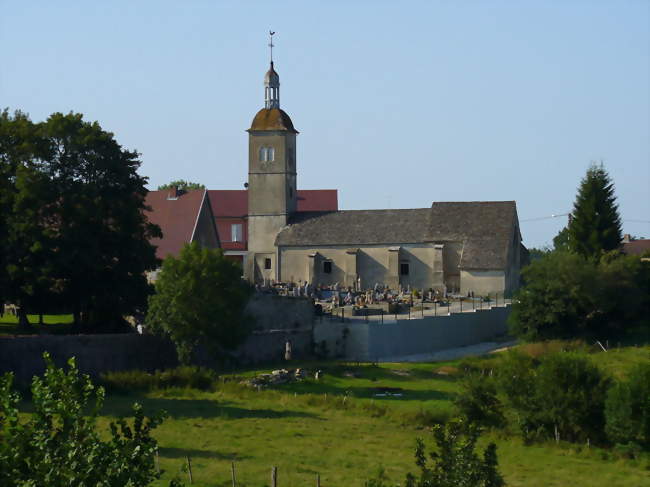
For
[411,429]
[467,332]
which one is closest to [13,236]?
[411,429]

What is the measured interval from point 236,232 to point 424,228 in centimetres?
2089

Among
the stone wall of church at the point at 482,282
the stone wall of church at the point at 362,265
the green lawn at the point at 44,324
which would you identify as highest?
the stone wall of church at the point at 362,265

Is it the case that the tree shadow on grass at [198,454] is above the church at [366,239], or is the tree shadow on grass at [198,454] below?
below

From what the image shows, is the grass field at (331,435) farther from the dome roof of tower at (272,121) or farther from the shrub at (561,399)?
the dome roof of tower at (272,121)

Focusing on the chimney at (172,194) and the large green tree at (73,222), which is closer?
the large green tree at (73,222)

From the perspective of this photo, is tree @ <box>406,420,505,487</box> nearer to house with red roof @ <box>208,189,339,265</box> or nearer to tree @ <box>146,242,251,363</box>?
tree @ <box>146,242,251,363</box>

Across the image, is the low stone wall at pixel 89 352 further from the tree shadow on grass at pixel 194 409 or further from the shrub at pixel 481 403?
the shrub at pixel 481 403

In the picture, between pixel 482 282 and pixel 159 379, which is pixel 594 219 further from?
pixel 159 379

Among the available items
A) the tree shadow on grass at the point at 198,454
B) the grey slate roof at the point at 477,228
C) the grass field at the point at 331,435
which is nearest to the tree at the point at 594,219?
the grey slate roof at the point at 477,228

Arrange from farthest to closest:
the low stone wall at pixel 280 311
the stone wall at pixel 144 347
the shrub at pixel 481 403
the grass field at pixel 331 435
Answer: the low stone wall at pixel 280 311
the stone wall at pixel 144 347
the shrub at pixel 481 403
the grass field at pixel 331 435

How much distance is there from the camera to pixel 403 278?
7125cm

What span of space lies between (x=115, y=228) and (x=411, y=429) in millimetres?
18259

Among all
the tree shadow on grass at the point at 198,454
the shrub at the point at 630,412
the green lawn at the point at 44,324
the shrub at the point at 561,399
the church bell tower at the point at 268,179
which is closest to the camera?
the tree shadow on grass at the point at 198,454

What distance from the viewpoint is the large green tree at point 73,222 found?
45531 mm
